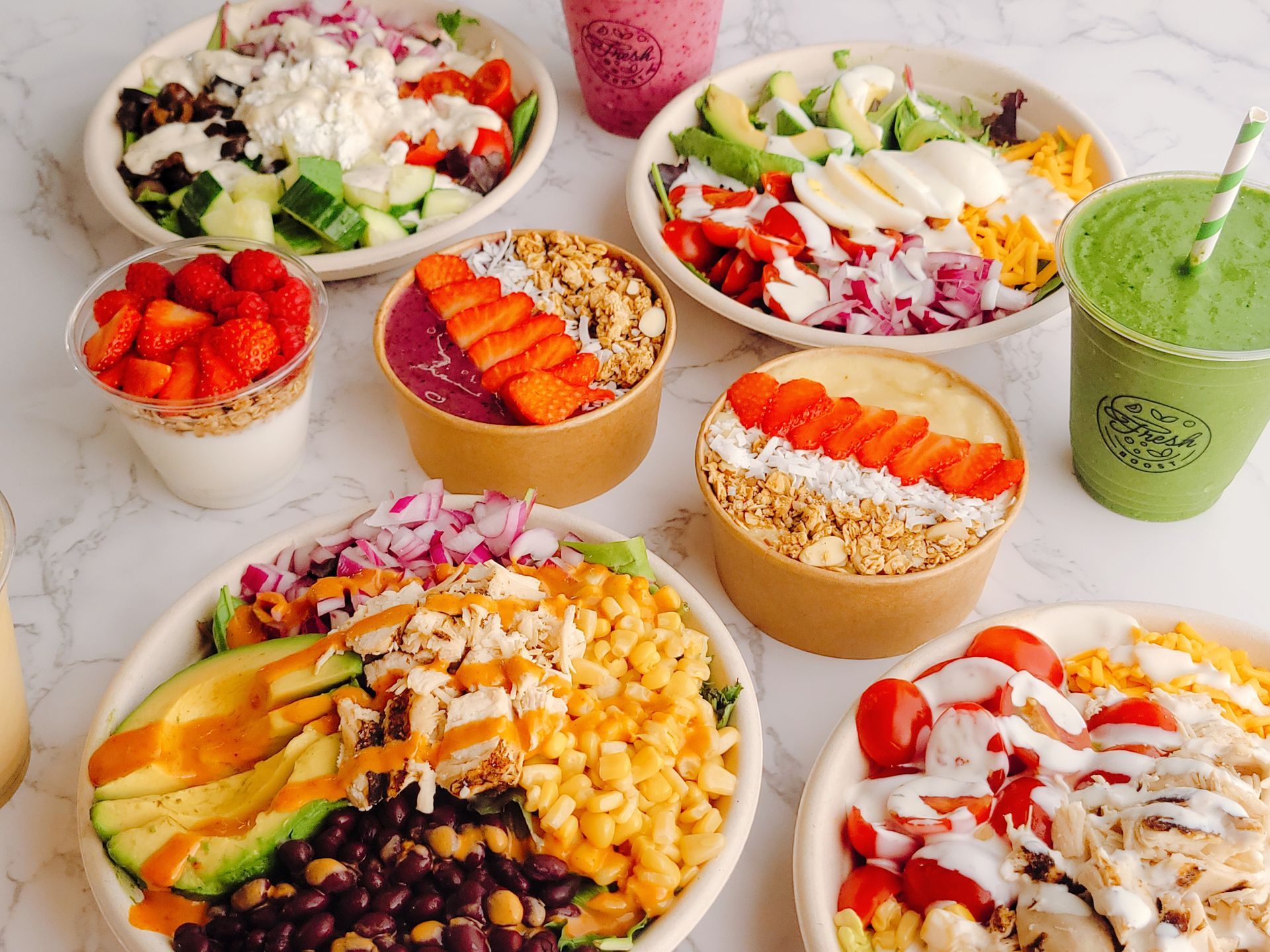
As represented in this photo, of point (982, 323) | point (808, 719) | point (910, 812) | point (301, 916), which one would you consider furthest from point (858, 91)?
point (301, 916)

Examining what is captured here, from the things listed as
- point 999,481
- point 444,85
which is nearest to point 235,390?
point 444,85

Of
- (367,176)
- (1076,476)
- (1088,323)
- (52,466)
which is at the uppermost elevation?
(1088,323)

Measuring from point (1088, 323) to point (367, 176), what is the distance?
4.81 ft

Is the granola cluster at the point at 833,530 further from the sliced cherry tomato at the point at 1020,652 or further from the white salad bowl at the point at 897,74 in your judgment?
the white salad bowl at the point at 897,74

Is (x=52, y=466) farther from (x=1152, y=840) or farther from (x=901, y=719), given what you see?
(x=1152, y=840)

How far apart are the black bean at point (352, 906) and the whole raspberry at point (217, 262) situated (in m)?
1.19

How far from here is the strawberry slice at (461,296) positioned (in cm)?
216

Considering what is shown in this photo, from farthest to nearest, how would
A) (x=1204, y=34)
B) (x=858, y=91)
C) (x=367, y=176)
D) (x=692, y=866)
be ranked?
(x=1204, y=34), (x=858, y=91), (x=367, y=176), (x=692, y=866)

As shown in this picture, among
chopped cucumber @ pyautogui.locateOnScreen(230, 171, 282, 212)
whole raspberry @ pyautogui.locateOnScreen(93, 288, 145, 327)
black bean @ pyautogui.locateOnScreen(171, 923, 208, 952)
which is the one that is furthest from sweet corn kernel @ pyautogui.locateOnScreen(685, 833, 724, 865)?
chopped cucumber @ pyautogui.locateOnScreen(230, 171, 282, 212)

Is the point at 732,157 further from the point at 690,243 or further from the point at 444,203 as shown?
the point at 444,203

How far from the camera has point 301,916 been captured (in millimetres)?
1379

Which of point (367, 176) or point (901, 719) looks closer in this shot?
point (901, 719)

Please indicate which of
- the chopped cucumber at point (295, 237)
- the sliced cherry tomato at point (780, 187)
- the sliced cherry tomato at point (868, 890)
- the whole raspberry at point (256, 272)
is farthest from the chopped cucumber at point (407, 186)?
the sliced cherry tomato at point (868, 890)

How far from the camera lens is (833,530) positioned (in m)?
1.82
